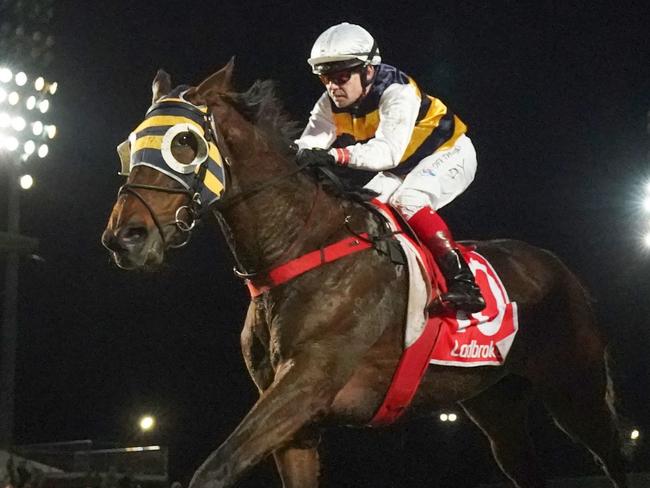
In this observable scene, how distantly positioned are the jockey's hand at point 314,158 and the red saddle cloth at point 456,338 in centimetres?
36

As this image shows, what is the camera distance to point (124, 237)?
3.08m

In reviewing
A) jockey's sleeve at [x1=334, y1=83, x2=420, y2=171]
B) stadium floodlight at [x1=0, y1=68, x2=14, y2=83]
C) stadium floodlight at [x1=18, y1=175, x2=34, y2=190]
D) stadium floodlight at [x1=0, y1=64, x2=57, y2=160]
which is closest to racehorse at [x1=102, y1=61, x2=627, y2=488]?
jockey's sleeve at [x1=334, y1=83, x2=420, y2=171]

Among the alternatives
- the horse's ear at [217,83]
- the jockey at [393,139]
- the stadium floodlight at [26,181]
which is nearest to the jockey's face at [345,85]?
the jockey at [393,139]

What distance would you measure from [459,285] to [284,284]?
863mm

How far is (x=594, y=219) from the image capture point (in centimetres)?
1263

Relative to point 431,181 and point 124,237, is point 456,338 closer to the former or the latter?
point 431,181

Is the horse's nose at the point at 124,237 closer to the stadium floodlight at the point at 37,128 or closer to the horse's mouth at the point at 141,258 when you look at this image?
the horse's mouth at the point at 141,258

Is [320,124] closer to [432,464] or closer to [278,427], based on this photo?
[278,427]

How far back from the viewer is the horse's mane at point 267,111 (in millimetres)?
3568

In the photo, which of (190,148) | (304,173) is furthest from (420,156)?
(190,148)

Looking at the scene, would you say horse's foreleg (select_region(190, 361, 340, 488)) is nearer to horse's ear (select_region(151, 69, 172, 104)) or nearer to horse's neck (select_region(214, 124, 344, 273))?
horse's neck (select_region(214, 124, 344, 273))

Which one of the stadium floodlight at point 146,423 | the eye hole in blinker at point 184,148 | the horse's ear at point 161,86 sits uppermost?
the stadium floodlight at point 146,423

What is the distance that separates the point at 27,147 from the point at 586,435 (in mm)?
6009

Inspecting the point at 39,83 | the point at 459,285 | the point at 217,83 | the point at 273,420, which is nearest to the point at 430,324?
the point at 459,285
